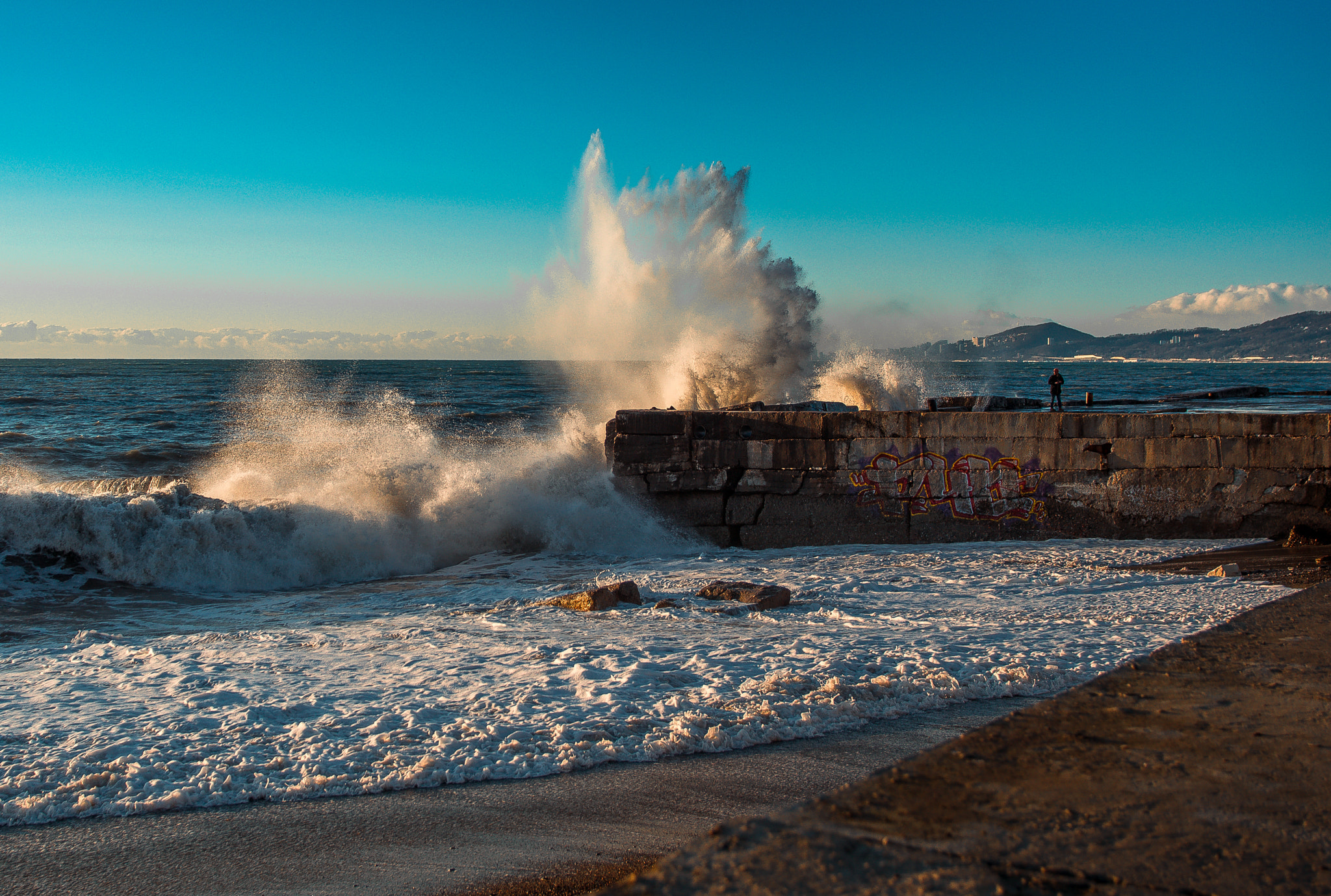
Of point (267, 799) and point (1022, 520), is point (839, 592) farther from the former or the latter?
point (267, 799)

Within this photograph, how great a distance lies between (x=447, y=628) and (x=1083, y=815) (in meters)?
5.23

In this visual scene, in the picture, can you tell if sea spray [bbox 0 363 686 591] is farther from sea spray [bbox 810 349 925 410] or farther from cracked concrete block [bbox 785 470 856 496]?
sea spray [bbox 810 349 925 410]

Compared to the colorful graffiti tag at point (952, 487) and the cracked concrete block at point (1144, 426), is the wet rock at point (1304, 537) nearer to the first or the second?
the cracked concrete block at point (1144, 426)

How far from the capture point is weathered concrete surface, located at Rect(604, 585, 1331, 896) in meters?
1.53

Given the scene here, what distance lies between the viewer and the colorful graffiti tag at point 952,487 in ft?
31.3

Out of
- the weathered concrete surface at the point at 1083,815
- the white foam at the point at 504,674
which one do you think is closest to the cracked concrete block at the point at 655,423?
the white foam at the point at 504,674

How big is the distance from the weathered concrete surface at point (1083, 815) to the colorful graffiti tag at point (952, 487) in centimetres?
705

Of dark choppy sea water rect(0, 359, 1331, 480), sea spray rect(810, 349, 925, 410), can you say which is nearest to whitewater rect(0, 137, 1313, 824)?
sea spray rect(810, 349, 925, 410)

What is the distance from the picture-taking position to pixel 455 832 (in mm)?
3191

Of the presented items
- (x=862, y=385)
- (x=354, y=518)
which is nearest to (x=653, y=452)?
(x=354, y=518)

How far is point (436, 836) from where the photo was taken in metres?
3.17

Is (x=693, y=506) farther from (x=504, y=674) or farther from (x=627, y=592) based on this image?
(x=504, y=674)

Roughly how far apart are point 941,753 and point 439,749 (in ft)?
8.26

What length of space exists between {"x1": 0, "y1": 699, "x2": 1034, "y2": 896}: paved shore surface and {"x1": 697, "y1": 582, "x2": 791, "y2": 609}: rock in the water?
2.84 metres
